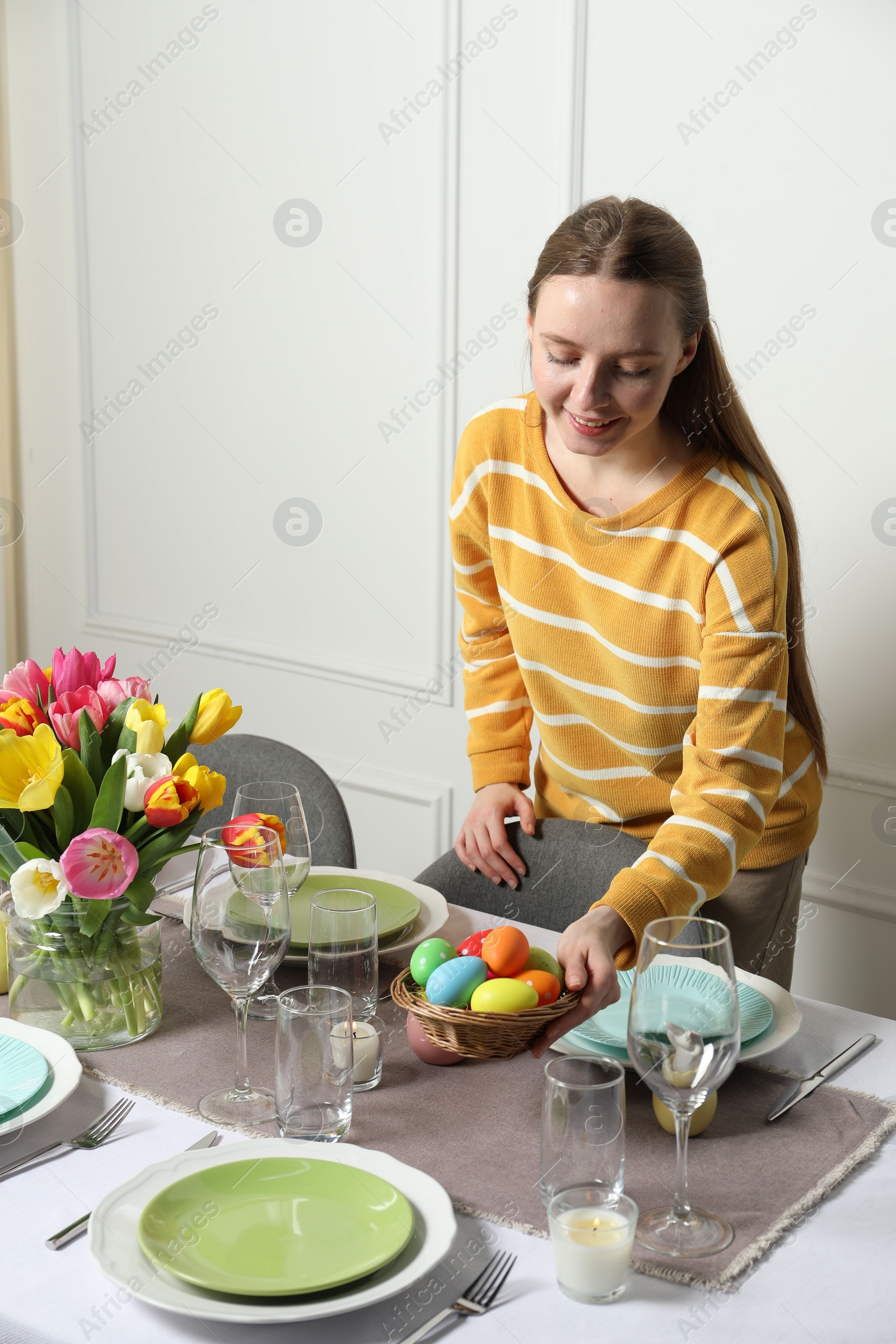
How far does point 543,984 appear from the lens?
3.62 feet

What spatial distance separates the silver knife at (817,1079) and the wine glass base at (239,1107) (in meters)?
0.43

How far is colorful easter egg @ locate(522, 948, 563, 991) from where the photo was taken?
1.16 metres

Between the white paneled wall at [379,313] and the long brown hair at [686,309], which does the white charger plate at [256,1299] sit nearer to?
the long brown hair at [686,309]

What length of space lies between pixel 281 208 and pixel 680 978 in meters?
2.44

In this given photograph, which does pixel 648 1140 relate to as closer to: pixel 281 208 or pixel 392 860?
pixel 392 860

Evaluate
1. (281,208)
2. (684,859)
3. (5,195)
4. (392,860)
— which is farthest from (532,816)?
(5,195)

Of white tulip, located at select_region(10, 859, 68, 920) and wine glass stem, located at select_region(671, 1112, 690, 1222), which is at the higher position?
white tulip, located at select_region(10, 859, 68, 920)

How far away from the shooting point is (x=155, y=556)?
3.31 metres

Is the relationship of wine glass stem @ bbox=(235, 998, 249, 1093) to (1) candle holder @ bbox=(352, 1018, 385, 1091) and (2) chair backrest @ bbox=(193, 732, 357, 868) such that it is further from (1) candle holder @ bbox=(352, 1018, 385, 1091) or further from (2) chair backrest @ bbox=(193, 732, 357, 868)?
(2) chair backrest @ bbox=(193, 732, 357, 868)

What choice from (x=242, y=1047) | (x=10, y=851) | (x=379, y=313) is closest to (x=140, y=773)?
(x=10, y=851)

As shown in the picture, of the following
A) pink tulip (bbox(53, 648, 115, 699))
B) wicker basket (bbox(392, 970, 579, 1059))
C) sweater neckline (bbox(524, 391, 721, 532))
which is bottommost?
wicker basket (bbox(392, 970, 579, 1059))

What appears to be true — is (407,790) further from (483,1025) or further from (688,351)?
(483,1025)

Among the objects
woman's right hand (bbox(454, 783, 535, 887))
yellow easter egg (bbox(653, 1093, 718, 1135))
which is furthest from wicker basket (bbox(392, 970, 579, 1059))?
woman's right hand (bbox(454, 783, 535, 887))

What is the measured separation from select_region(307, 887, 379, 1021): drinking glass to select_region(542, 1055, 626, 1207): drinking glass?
275mm
